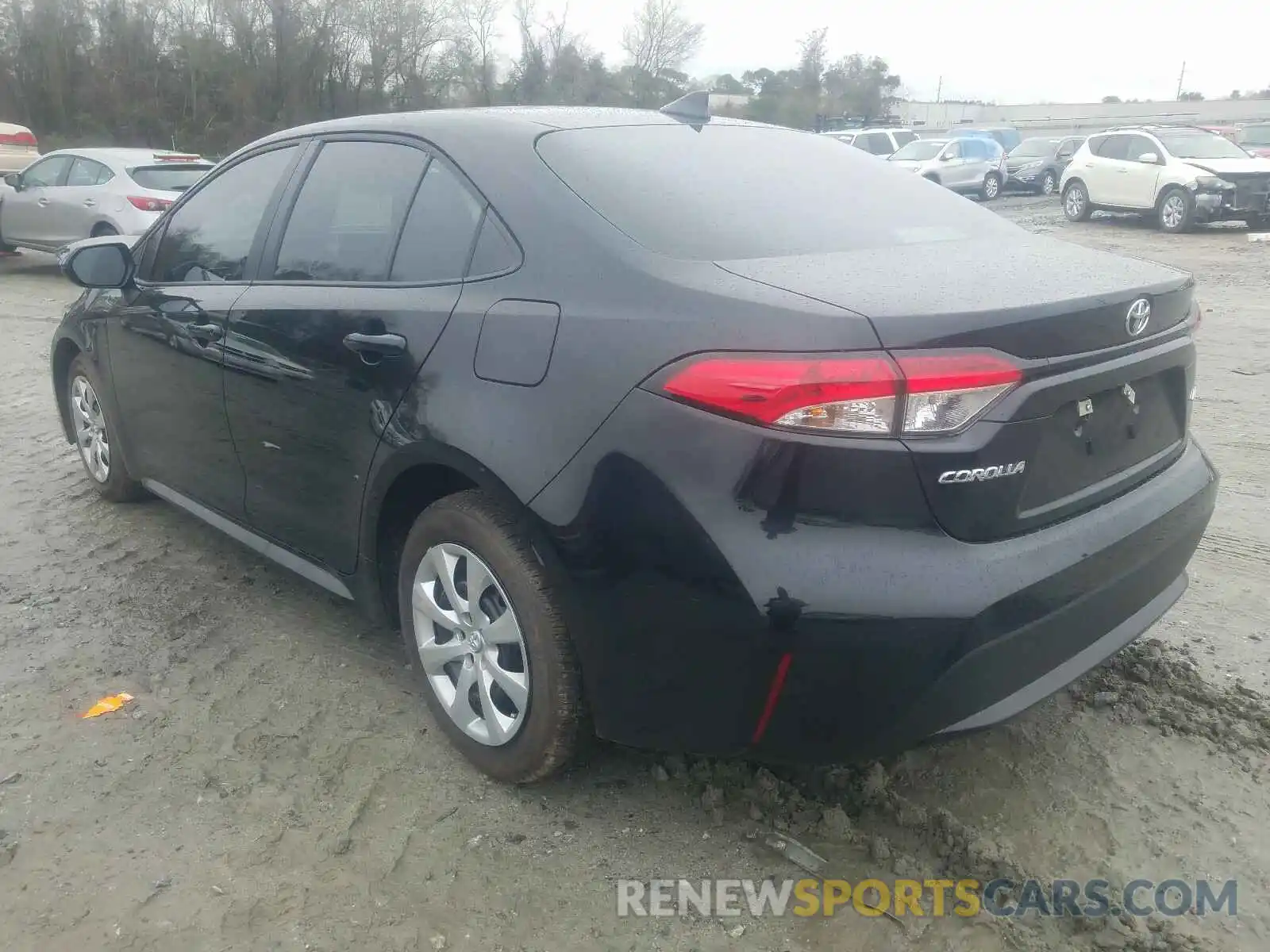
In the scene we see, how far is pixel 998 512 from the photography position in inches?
83.3

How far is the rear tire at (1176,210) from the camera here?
16812 mm

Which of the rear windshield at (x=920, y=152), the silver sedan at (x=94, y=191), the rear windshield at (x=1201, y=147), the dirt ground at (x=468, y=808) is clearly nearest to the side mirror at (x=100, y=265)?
the dirt ground at (x=468, y=808)

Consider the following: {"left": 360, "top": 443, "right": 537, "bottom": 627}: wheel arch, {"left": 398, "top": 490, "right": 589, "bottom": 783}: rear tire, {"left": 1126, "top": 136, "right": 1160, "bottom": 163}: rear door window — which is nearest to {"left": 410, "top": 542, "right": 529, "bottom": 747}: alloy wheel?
{"left": 398, "top": 490, "right": 589, "bottom": 783}: rear tire

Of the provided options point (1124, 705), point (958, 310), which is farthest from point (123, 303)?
point (1124, 705)

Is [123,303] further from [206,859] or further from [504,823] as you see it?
[504,823]

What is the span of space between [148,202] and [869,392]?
12301 millimetres

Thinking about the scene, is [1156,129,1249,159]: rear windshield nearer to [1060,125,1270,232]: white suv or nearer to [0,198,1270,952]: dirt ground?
[1060,125,1270,232]: white suv

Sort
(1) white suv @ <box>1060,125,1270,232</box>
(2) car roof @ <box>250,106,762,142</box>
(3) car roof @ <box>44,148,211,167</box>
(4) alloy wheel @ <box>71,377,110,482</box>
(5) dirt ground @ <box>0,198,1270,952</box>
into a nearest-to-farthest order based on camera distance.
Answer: (5) dirt ground @ <box>0,198,1270,952</box>
(2) car roof @ <box>250,106,762,142</box>
(4) alloy wheel @ <box>71,377,110,482</box>
(3) car roof @ <box>44,148,211,167</box>
(1) white suv @ <box>1060,125,1270,232</box>

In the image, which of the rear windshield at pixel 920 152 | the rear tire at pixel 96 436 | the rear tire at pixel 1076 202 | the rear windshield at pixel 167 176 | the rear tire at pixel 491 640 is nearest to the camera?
the rear tire at pixel 491 640

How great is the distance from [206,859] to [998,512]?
2.00m

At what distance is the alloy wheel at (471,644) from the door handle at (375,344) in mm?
531

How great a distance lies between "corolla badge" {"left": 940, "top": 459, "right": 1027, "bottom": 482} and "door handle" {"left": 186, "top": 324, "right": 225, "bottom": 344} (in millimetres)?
2492

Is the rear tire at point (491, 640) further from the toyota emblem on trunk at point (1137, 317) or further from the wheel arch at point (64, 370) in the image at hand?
the wheel arch at point (64, 370)

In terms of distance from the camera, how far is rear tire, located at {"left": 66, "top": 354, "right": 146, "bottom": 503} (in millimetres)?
4527
